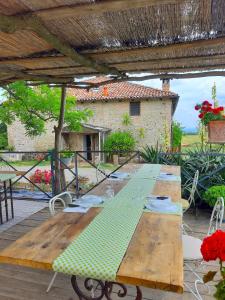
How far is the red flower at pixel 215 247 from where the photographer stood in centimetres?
97

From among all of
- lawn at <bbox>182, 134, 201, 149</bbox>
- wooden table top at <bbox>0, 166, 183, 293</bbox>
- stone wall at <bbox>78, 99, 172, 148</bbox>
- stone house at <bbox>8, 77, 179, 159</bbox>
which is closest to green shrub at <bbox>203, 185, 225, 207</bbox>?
lawn at <bbox>182, 134, 201, 149</bbox>

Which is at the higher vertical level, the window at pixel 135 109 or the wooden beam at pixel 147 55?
the window at pixel 135 109

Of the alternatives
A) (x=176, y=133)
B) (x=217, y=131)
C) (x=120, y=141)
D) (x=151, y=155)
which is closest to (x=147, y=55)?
(x=217, y=131)

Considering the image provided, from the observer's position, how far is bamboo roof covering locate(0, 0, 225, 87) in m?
1.39

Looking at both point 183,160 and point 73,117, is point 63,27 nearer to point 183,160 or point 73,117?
point 183,160

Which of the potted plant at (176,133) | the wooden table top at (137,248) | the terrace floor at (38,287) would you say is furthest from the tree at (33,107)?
the potted plant at (176,133)

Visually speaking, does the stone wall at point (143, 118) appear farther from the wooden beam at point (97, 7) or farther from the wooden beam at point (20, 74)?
the wooden beam at point (97, 7)

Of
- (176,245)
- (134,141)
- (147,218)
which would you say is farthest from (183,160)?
(134,141)

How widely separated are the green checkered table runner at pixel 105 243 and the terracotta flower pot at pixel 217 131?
48.8 inches

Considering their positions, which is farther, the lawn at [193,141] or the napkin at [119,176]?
the lawn at [193,141]

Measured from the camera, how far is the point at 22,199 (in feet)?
14.7

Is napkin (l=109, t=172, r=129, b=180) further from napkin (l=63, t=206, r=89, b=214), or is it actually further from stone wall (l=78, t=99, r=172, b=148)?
stone wall (l=78, t=99, r=172, b=148)

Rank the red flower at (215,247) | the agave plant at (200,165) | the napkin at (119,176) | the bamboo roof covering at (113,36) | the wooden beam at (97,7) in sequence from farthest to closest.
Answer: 1. the agave plant at (200,165)
2. the napkin at (119,176)
3. the bamboo roof covering at (113,36)
4. the wooden beam at (97,7)
5. the red flower at (215,247)

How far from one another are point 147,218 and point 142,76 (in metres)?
1.90
